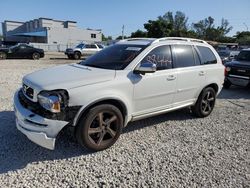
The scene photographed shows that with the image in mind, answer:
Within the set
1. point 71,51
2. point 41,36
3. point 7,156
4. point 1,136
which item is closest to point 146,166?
point 7,156

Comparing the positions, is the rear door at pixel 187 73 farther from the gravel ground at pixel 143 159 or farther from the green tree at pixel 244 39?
the green tree at pixel 244 39

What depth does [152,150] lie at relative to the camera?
4.16m

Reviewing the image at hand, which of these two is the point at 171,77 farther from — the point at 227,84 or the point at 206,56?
the point at 227,84

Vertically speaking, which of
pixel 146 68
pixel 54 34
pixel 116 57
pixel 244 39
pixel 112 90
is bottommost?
pixel 112 90

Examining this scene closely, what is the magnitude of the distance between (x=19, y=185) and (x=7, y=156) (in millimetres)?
822

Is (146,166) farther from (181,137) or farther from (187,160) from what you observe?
(181,137)

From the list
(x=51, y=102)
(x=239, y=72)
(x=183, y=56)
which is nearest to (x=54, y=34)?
(x=239, y=72)

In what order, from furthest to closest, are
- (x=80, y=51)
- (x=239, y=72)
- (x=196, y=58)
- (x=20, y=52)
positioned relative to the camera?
(x=80, y=51)
(x=20, y=52)
(x=239, y=72)
(x=196, y=58)

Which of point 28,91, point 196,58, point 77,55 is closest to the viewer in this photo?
point 28,91

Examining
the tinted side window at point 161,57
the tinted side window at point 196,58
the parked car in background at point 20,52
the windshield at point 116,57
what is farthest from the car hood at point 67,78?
the parked car in background at point 20,52

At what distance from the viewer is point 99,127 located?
3.96m

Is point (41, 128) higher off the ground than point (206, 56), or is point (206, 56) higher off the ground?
point (206, 56)

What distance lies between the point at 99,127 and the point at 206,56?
10.6 ft

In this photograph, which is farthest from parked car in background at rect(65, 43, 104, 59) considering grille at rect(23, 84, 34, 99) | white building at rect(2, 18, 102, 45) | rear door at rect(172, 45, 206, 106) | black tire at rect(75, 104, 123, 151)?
white building at rect(2, 18, 102, 45)
